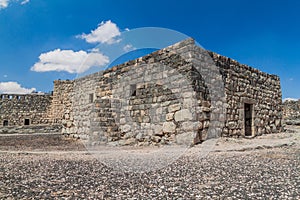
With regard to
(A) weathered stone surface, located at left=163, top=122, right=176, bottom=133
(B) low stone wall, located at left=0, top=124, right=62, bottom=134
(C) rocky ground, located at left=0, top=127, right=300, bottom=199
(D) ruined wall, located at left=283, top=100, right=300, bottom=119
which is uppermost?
(D) ruined wall, located at left=283, top=100, right=300, bottom=119

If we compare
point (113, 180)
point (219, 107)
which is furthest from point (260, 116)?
point (113, 180)

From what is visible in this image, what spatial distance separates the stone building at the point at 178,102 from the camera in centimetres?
748

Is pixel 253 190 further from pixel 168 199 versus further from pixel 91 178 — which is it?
pixel 91 178

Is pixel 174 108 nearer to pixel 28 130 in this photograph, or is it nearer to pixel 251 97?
pixel 251 97

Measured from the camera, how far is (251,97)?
9.76 meters

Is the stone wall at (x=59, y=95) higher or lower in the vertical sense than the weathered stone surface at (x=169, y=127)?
higher

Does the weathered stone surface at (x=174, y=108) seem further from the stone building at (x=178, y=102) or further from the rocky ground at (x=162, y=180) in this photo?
the rocky ground at (x=162, y=180)

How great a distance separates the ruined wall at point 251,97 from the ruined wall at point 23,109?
2347 cm

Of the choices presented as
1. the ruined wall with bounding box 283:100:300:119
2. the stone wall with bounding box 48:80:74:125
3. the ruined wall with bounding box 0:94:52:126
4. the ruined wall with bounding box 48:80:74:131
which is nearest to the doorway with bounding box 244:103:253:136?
the ruined wall with bounding box 283:100:300:119

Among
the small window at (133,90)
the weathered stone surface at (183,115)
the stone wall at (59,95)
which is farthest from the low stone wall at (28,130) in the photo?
the weathered stone surface at (183,115)

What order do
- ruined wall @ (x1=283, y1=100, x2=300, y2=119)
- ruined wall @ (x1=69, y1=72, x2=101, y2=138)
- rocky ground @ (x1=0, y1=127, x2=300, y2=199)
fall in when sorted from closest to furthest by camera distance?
rocky ground @ (x1=0, y1=127, x2=300, y2=199) → ruined wall @ (x1=69, y1=72, x2=101, y2=138) → ruined wall @ (x1=283, y1=100, x2=300, y2=119)

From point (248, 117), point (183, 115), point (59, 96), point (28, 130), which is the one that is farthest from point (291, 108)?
point (59, 96)

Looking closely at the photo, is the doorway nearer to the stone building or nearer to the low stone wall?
the stone building

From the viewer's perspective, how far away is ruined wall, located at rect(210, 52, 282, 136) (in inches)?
342
